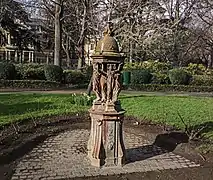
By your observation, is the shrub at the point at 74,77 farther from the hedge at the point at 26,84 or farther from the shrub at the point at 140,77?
the shrub at the point at 140,77

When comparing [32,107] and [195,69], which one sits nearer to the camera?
[32,107]

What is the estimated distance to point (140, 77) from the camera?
24.1m

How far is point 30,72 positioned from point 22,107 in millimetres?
10299

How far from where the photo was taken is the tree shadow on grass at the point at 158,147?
743 centimetres

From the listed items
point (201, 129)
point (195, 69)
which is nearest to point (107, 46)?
point (201, 129)

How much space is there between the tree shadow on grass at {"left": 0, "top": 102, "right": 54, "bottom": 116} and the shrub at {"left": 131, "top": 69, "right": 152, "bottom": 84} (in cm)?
1122

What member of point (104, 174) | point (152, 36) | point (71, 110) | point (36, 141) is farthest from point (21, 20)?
point (104, 174)

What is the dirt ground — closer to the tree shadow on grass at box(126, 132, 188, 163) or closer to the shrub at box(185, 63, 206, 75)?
the tree shadow on grass at box(126, 132, 188, 163)

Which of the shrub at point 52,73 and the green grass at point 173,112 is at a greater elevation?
the shrub at point 52,73

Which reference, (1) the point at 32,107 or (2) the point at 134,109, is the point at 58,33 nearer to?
(1) the point at 32,107

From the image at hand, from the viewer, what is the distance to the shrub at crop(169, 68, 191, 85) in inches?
955

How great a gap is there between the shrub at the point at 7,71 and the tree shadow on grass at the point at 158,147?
14.5 meters

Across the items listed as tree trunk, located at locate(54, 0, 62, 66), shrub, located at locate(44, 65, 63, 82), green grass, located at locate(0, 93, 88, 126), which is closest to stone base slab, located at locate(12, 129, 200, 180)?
green grass, located at locate(0, 93, 88, 126)

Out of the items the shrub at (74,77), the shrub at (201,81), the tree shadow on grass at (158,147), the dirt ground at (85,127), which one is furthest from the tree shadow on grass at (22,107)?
the shrub at (201,81)
